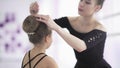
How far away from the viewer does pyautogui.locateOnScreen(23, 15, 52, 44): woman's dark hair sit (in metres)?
1.37

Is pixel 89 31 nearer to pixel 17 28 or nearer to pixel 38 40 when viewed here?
pixel 38 40

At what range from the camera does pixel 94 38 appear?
1.42 m

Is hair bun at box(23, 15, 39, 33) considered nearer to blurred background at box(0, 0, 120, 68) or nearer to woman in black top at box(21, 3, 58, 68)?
woman in black top at box(21, 3, 58, 68)

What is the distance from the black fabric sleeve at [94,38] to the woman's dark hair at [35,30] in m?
0.22

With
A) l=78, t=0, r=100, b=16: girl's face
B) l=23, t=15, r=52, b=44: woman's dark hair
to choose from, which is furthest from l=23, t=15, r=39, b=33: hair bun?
l=78, t=0, r=100, b=16: girl's face

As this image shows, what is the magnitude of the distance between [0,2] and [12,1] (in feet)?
0.40

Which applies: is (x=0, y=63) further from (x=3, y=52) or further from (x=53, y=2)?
(x=53, y=2)

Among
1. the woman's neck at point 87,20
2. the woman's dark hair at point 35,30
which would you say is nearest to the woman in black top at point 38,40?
the woman's dark hair at point 35,30

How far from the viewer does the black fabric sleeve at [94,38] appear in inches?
54.4

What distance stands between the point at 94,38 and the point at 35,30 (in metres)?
0.33

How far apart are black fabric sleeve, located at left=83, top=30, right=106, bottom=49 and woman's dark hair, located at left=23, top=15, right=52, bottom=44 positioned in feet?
0.73

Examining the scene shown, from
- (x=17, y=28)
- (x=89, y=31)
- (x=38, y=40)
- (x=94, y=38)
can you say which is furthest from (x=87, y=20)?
(x=17, y=28)

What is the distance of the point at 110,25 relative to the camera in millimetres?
2574

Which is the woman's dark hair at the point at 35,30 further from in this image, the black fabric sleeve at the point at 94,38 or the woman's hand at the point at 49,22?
the black fabric sleeve at the point at 94,38
